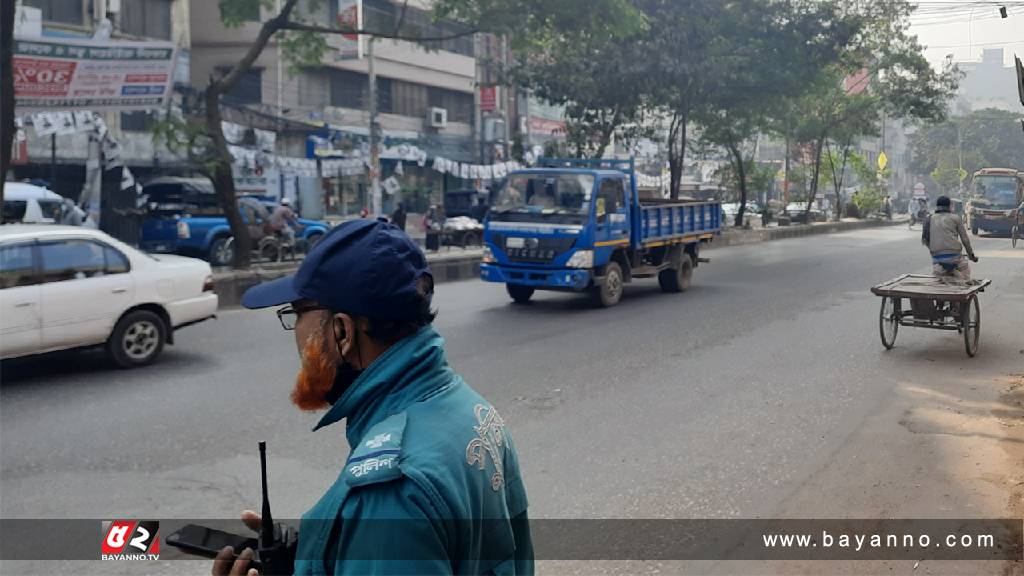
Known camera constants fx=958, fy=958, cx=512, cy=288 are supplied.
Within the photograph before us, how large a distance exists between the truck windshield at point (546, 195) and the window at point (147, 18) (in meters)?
18.0

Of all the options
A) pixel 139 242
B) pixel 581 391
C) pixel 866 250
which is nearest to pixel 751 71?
pixel 866 250

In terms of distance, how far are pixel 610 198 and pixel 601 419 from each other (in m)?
7.31

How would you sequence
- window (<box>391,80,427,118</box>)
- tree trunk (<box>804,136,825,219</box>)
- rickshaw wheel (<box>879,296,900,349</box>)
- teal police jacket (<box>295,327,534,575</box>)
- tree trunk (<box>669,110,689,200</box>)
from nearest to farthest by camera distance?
→ teal police jacket (<box>295,327,534,575</box>) < rickshaw wheel (<box>879,296,900,349</box>) < tree trunk (<box>669,110,689,200</box>) < window (<box>391,80,427,118</box>) < tree trunk (<box>804,136,825,219</box>)

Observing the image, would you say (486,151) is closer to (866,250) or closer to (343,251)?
(866,250)

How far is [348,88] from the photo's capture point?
3644 centimetres

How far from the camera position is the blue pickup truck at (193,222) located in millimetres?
20312

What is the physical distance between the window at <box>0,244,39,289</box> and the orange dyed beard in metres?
7.88

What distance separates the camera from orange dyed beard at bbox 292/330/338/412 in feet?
6.05

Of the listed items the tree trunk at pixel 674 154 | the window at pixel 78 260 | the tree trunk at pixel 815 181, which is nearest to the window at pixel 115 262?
the window at pixel 78 260

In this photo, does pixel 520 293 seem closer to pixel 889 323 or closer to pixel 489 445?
pixel 889 323

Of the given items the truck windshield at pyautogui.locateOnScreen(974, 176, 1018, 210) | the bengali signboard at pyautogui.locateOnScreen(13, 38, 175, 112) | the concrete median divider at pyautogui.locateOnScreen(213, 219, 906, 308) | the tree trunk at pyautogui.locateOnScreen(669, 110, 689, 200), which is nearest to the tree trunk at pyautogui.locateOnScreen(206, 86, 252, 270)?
the concrete median divider at pyautogui.locateOnScreen(213, 219, 906, 308)

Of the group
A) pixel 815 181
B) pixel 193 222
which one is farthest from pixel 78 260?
pixel 815 181

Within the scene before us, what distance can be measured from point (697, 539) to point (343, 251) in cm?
370

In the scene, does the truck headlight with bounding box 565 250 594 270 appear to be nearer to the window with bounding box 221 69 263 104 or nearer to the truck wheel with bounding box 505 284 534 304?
the truck wheel with bounding box 505 284 534 304
